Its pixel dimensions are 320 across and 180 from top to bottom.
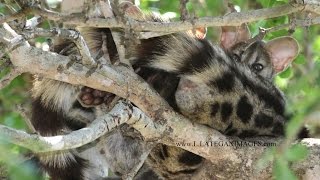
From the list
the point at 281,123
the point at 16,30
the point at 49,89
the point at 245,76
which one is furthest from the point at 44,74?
the point at 281,123

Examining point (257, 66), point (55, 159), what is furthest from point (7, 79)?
point (257, 66)

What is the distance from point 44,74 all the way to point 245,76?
105 centimetres

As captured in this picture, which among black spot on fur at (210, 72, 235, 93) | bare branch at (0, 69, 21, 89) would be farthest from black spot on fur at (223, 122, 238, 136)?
bare branch at (0, 69, 21, 89)

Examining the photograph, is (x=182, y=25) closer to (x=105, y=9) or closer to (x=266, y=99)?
(x=105, y=9)

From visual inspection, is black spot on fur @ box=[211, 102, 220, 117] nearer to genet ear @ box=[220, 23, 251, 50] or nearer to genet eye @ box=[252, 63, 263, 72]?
genet eye @ box=[252, 63, 263, 72]

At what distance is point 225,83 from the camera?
9.49 feet

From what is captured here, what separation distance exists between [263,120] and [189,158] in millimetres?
448

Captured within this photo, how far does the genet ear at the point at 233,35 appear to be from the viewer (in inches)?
152

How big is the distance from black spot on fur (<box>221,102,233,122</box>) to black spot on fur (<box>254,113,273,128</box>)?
0.18 meters

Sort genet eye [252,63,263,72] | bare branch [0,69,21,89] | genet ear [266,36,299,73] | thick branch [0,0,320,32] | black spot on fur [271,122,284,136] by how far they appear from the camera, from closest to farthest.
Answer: bare branch [0,69,21,89], thick branch [0,0,320,32], black spot on fur [271,122,284,136], genet eye [252,63,263,72], genet ear [266,36,299,73]

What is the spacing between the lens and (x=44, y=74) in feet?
8.13

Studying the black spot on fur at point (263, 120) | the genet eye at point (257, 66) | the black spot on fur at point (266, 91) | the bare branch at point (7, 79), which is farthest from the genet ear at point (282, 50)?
the bare branch at point (7, 79)

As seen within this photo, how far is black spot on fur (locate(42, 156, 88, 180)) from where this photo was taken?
327cm

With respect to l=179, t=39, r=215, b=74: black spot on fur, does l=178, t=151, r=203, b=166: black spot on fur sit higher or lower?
lower
